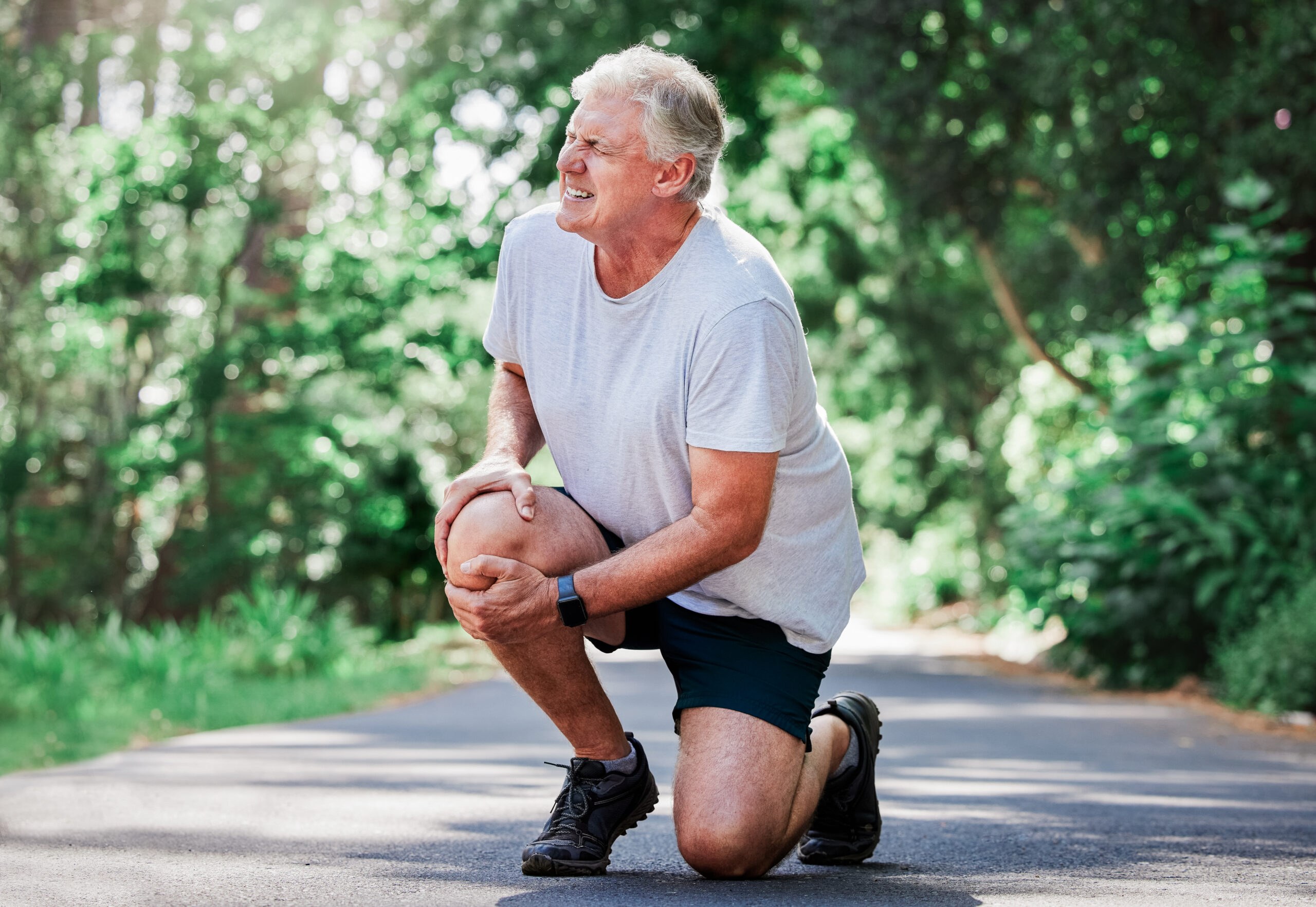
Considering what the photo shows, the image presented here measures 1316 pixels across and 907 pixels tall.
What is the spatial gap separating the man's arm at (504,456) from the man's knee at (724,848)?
2.49ft

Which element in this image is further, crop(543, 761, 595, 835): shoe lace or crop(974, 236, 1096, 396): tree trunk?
crop(974, 236, 1096, 396): tree trunk

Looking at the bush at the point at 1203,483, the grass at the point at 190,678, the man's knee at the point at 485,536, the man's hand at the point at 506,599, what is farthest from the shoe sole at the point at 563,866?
the bush at the point at 1203,483

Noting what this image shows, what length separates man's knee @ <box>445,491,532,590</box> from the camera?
2930 mm

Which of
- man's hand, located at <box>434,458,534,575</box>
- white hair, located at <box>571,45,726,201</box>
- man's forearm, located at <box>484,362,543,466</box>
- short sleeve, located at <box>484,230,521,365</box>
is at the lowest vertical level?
man's hand, located at <box>434,458,534,575</box>

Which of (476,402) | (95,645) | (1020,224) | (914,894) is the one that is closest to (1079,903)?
(914,894)

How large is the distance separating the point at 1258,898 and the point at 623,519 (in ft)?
5.04

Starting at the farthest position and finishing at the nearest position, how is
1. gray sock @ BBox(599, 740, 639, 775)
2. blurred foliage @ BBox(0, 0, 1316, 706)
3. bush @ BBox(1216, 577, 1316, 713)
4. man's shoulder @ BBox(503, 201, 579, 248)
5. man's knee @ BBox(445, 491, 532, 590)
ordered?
blurred foliage @ BBox(0, 0, 1316, 706)
bush @ BBox(1216, 577, 1316, 713)
man's shoulder @ BBox(503, 201, 579, 248)
gray sock @ BBox(599, 740, 639, 775)
man's knee @ BBox(445, 491, 532, 590)

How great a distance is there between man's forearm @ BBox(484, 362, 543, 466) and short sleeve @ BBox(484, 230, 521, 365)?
0.06 m

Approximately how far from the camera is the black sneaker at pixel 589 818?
302 centimetres

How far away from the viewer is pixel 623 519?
3.23 metres

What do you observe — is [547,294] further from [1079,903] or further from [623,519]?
[1079,903]

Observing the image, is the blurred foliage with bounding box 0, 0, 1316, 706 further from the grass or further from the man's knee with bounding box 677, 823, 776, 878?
the man's knee with bounding box 677, 823, 776, 878

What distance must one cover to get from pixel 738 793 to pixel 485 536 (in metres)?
0.76

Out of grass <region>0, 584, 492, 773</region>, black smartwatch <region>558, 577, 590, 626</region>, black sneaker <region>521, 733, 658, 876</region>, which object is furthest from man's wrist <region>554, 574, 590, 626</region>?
grass <region>0, 584, 492, 773</region>
